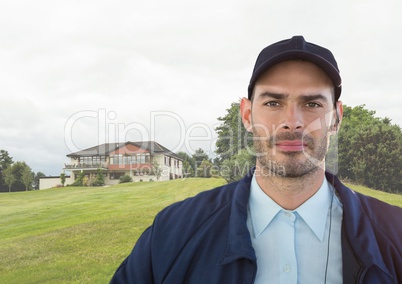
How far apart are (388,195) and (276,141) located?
581cm

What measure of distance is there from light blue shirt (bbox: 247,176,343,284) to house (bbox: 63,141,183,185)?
15.1ft

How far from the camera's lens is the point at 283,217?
142cm

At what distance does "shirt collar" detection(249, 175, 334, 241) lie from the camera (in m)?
1.40

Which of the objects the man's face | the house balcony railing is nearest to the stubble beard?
the man's face

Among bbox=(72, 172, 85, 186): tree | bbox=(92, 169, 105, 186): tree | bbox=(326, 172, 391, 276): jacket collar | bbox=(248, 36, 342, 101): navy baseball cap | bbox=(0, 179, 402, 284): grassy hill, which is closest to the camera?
bbox=(326, 172, 391, 276): jacket collar

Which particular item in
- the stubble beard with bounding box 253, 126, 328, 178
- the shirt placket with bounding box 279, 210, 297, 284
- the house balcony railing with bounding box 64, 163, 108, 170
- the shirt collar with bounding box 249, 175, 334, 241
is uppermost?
the house balcony railing with bounding box 64, 163, 108, 170

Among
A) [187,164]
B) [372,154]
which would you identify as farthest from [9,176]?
[372,154]

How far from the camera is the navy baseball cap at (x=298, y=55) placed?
53.4 inches

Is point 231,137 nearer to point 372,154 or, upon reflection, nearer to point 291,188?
point 372,154

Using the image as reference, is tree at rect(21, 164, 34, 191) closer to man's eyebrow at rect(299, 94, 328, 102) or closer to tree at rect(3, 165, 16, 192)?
tree at rect(3, 165, 16, 192)

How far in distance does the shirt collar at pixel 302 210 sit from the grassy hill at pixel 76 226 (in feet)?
9.49

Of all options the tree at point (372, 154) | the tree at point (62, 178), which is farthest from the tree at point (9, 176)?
the tree at point (372, 154)

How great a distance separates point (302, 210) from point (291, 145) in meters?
0.26

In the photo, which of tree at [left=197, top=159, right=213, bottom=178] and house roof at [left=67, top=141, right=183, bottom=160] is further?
house roof at [left=67, top=141, right=183, bottom=160]
